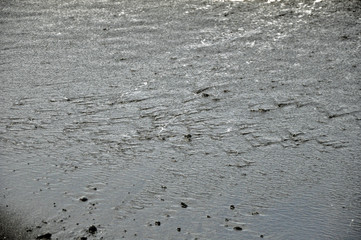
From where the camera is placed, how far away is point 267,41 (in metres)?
5.17

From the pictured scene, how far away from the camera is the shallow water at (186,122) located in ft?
9.46

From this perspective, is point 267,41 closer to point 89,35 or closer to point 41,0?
point 89,35

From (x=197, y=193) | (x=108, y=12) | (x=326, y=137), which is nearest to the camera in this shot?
(x=197, y=193)

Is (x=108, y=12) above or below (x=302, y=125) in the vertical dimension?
above

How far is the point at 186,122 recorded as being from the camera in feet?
12.6

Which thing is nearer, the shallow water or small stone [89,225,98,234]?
small stone [89,225,98,234]

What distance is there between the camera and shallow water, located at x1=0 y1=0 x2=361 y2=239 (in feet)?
9.46

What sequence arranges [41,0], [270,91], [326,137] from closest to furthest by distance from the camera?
[326,137] → [270,91] → [41,0]

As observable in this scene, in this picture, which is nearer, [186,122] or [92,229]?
[92,229]

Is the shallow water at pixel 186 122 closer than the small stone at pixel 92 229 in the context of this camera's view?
No

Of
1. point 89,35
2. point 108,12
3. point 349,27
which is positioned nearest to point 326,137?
point 349,27

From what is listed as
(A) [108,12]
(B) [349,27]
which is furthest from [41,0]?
(B) [349,27]

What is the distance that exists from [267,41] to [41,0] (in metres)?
3.13

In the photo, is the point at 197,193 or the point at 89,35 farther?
the point at 89,35
